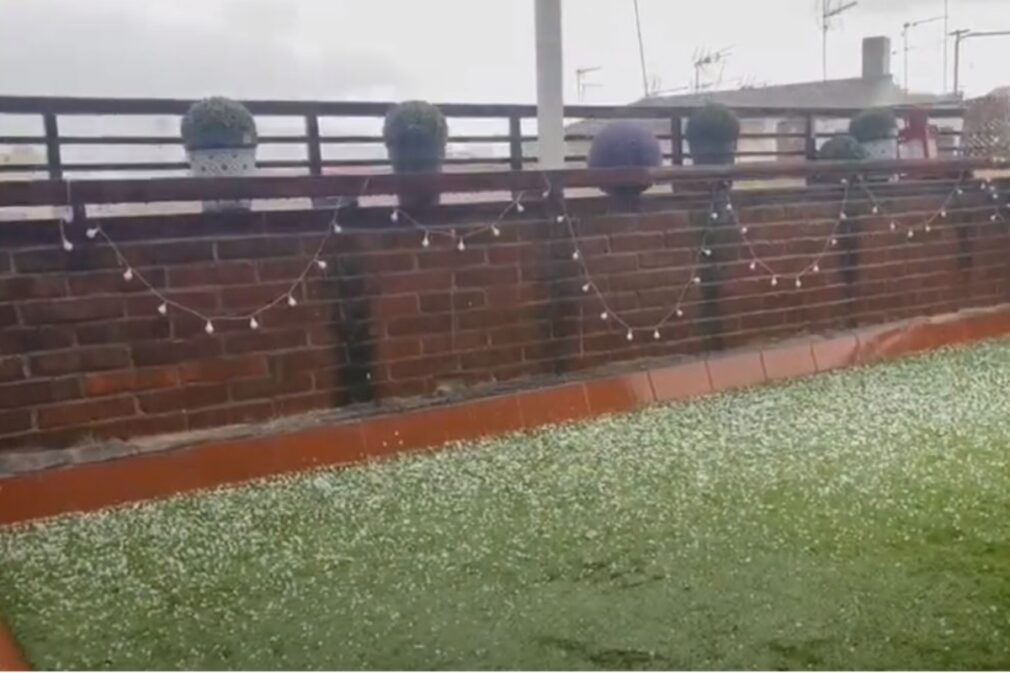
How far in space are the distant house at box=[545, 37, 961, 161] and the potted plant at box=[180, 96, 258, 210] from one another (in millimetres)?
1931

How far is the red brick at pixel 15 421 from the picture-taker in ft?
7.19

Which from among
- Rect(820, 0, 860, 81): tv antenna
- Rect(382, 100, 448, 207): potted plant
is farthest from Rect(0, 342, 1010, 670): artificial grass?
Rect(820, 0, 860, 81): tv antenna

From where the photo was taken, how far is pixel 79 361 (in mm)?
2264

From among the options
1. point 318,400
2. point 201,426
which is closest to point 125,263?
point 201,426

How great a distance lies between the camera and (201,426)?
245cm

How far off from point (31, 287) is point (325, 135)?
1.05 meters

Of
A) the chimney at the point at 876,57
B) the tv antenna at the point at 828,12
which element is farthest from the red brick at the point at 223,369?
the chimney at the point at 876,57

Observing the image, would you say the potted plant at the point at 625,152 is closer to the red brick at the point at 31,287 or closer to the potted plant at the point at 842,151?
the potted plant at the point at 842,151

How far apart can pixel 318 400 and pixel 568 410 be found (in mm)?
767

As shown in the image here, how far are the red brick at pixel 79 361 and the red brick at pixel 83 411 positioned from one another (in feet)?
0.26

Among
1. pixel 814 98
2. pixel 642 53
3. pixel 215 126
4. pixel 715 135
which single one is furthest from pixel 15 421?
pixel 814 98

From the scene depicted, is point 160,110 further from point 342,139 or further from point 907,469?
point 907,469

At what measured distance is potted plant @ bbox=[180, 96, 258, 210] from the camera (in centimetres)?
246

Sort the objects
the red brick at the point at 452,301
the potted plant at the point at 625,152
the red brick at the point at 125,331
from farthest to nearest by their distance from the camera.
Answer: the potted plant at the point at 625,152 → the red brick at the point at 452,301 → the red brick at the point at 125,331
